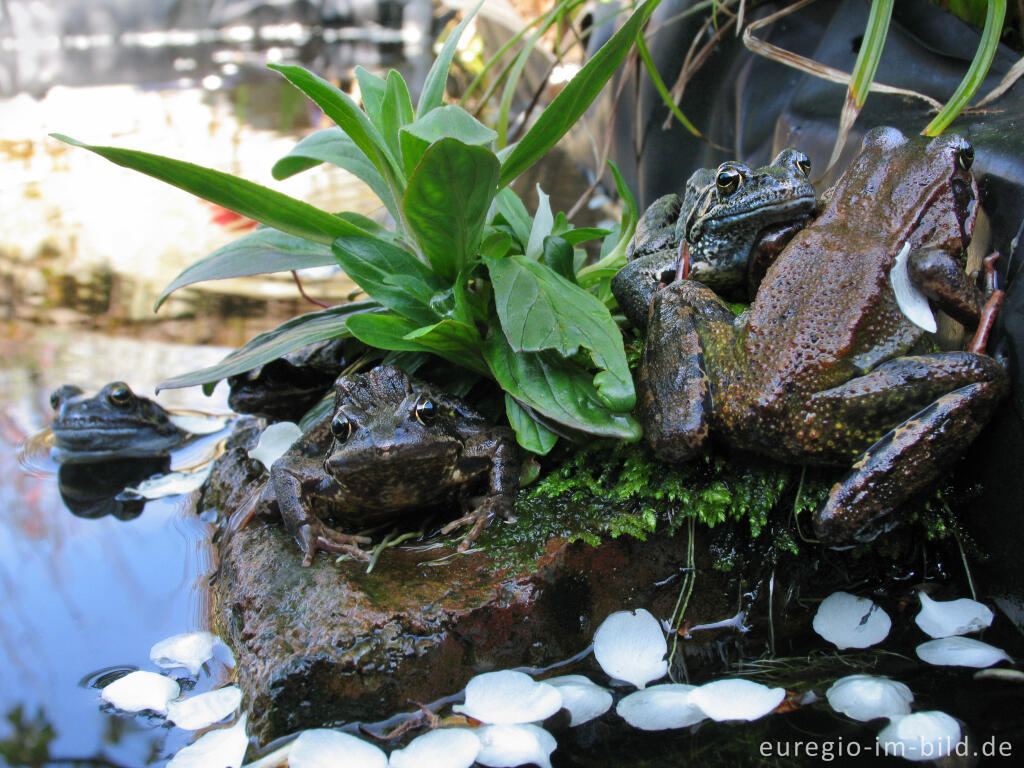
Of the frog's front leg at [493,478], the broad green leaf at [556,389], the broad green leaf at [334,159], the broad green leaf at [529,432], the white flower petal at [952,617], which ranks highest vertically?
the broad green leaf at [334,159]

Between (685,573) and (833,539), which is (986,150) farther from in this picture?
(685,573)

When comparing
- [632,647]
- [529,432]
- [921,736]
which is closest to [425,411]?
[529,432]

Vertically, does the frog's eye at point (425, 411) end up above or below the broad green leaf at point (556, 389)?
below

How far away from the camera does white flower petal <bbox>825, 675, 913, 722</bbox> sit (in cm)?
168

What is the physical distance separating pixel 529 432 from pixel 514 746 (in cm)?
77

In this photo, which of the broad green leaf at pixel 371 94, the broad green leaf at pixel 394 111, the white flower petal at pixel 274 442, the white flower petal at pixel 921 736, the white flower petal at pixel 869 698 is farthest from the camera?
the white flower petal at pixel 274 442

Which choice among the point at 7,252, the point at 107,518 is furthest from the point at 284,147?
the point at 107,518

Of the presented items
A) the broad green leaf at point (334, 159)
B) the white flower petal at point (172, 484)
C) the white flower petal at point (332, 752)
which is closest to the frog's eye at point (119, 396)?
the white flower petal at point (172, 484)

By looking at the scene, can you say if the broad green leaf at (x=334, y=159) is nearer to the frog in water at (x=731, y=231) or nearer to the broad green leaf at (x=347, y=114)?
the broad green leaf at (x=347, y=114)

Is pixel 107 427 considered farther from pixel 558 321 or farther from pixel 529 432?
pixel 558 321

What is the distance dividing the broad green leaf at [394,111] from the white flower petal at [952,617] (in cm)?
176

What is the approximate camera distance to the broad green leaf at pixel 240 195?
6.82ft

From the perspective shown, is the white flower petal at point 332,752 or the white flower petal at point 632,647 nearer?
the white flower petal at point 332,752

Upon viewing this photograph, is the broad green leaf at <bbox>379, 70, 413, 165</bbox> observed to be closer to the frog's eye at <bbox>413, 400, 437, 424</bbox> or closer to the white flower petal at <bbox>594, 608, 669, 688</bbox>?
the frog's eye at <bbox>413, 400, 437, 424</bbox>
